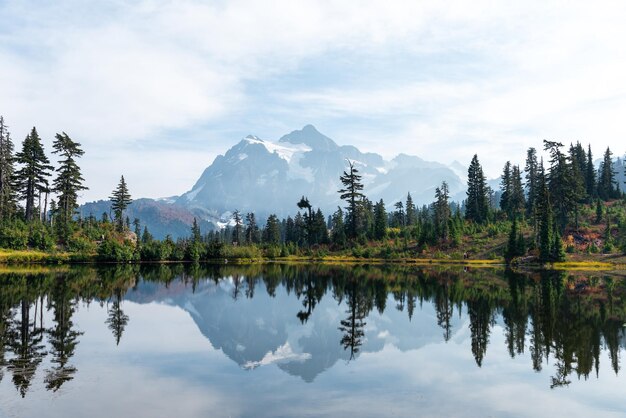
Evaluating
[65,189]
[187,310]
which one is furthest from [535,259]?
[65,189]

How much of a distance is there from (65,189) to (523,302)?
257 ft

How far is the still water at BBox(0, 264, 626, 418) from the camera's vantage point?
1395 centimetres

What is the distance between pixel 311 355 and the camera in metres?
20.0

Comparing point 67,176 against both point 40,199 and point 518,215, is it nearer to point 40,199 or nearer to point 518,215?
point 40,199

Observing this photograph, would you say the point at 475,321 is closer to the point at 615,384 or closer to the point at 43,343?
the point at 615,384

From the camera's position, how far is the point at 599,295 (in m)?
37.9

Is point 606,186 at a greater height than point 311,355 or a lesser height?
greater

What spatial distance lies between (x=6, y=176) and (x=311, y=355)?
8227 cm

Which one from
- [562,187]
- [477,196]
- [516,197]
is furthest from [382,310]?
[516,197]

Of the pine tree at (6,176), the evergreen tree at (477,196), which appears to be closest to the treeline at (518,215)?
the evergreen tree at (477,196)

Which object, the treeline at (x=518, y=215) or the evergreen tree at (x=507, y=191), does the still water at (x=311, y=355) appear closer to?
the treeline at (x=518, y=215)

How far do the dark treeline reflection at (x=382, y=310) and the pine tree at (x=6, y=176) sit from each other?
1538 inches

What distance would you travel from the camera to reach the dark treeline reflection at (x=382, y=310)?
1872 centimetres

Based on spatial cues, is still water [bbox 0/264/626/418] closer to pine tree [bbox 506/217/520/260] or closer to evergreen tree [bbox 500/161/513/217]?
pine tree [bbox 506/217/520/260]
